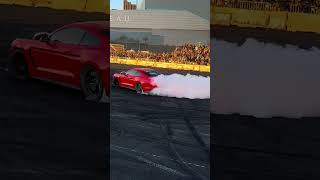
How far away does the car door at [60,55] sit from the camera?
5.32 metres

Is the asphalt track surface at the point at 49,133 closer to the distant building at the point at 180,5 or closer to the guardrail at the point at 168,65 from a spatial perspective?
the guardrail at the point at 168,65

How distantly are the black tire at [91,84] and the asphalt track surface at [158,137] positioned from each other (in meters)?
0.18

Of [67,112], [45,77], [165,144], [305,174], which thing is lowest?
[305,174]

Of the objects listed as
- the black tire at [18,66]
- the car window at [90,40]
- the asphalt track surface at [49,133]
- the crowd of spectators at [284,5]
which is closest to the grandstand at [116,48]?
the car window at [90,40]

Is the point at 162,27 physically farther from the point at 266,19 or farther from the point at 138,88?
the point at 266,19

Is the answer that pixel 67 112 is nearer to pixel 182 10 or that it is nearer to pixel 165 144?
pixel 165 144

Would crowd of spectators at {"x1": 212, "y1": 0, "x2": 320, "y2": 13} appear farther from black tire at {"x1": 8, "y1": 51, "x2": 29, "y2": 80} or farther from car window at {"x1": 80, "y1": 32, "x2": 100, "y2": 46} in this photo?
black tire at {"x1": 8, "y1": 51, "x2": 29, "y2": 80}

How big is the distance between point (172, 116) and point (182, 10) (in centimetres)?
118

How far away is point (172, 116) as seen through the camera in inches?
220

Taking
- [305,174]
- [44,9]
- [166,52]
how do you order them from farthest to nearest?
[305,174] → [166,52] → [44,9]

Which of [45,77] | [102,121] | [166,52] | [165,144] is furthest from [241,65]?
[45,77]

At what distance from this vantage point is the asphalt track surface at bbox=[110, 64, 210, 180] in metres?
5.44

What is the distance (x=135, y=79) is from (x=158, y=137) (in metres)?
0.69

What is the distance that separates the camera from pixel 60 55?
5.37 metres
